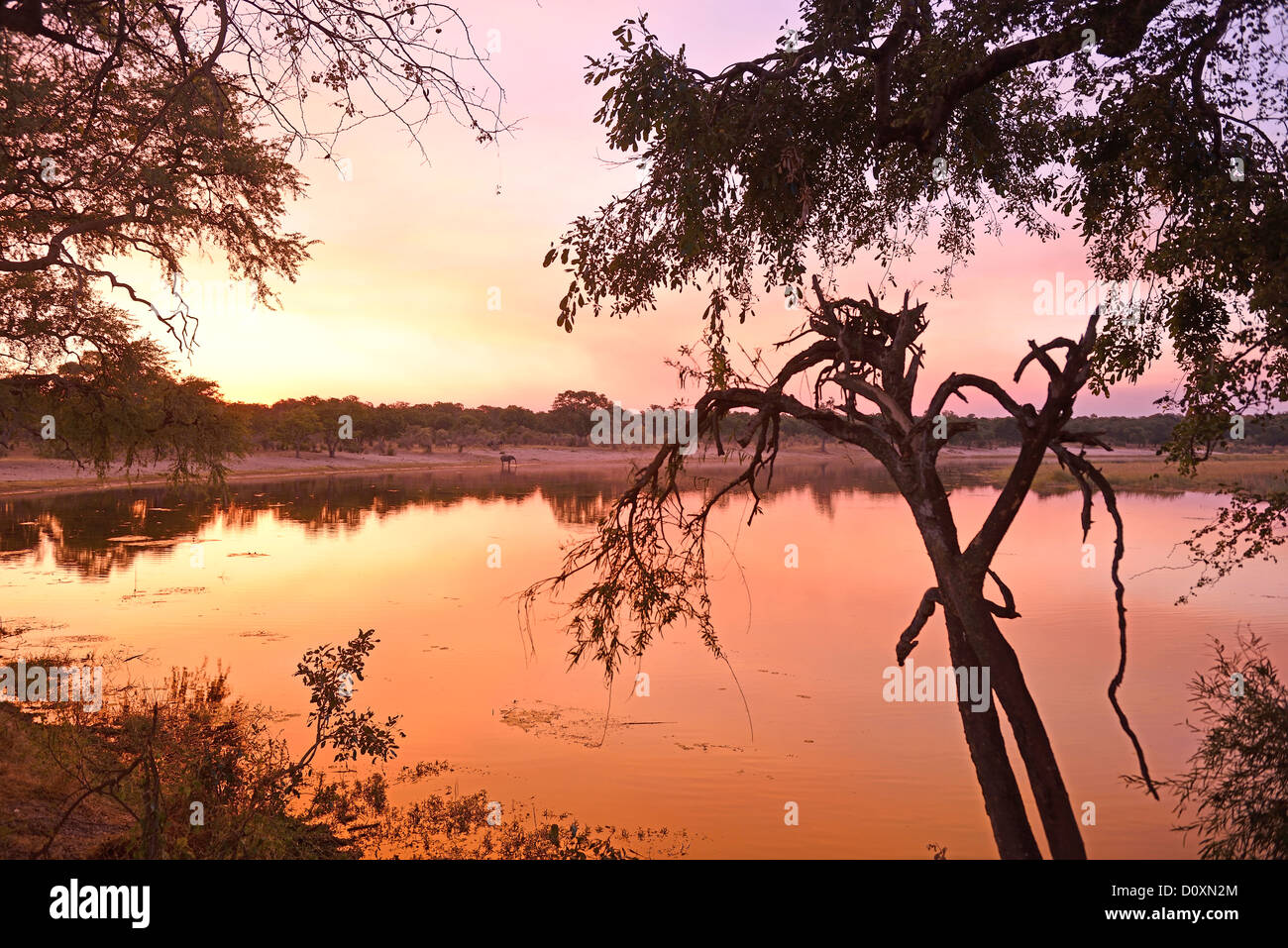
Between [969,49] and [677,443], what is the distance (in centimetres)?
377

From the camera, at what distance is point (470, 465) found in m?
99.5

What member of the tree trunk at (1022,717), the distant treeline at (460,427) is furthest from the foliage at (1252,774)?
the distant treeline at (460,427)

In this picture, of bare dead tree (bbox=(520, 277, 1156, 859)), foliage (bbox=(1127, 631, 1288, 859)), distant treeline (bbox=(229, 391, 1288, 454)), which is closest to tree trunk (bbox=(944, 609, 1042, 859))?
bare dead tree (bbox=(520, 277, 1156, 859))

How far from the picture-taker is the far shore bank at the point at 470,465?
5122 cm

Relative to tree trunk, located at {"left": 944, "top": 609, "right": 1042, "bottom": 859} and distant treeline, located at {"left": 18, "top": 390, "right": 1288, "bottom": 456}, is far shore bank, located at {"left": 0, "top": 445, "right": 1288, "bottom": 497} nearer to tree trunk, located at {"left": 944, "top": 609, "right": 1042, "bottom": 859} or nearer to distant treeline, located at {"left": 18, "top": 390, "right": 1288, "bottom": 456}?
distant treeline, located at {"left": 18, "top": 390, "right": 1288, "bottom": 456}

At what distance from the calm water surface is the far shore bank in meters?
3.58

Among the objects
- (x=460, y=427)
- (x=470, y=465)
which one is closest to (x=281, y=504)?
(x=470, y=465)

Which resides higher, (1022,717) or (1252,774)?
(1022,717)

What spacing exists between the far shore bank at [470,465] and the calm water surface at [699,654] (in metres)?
3.58

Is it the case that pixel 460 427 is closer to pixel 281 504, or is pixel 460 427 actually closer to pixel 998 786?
pixel 281 504

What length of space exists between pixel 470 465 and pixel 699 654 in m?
83.4
